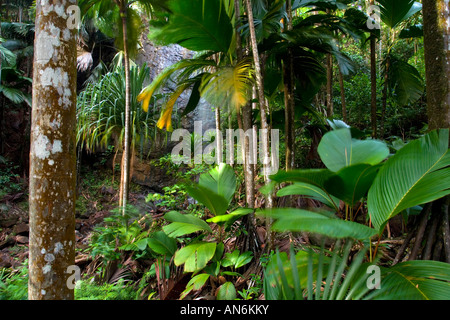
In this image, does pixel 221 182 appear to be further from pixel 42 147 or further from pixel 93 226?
pixel 93 226

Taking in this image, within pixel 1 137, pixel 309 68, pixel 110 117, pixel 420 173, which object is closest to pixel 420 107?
pixel 309 68

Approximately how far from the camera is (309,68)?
4098 mm

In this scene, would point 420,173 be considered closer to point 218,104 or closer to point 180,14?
point 218,104

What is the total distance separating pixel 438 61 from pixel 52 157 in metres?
3.06

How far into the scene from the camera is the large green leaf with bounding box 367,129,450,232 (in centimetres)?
143

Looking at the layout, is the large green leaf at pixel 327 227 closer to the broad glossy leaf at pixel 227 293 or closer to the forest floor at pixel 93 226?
Answer: the forest floor at pixel 93 226

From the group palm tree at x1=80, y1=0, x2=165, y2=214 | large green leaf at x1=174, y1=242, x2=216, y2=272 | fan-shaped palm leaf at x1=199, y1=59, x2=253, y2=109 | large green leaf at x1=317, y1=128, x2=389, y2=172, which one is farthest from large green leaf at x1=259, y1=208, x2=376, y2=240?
palm tree at x1=80, y1=0, x2=165, y2=214

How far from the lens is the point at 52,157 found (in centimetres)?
178

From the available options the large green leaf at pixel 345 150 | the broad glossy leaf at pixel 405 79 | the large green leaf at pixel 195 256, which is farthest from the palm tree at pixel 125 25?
the broad glossy leaf at pixel 405 79

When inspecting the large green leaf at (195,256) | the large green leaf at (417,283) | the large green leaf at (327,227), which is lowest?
the large green leaf at (195,256)

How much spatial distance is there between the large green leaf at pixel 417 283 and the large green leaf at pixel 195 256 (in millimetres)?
1443

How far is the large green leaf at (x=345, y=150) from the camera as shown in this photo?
1.85 m

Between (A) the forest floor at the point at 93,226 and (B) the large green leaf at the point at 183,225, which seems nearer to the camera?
(B) the large green leaf at the point at 183,225

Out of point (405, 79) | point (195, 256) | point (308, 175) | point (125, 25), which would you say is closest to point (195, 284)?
point (195, 256)
